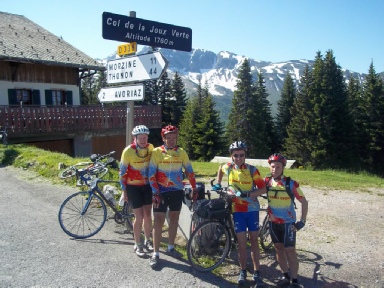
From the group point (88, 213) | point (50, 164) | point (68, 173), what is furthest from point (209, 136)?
point (88, 213)

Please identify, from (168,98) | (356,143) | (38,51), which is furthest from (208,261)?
(168,98)

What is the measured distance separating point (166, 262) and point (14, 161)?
8.82 meters

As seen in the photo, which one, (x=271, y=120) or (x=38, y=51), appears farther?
(x=271, y=120)

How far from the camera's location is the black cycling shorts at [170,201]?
4.74 metres

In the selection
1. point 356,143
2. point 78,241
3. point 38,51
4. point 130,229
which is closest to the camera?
point 78,241

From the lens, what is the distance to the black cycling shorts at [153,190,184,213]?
187 inches

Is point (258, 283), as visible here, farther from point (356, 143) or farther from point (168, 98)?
point (168, 98)

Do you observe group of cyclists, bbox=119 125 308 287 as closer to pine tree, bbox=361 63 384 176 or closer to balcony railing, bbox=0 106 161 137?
balcony railing, bbox=0 106 161 137

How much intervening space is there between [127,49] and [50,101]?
54.8 feet

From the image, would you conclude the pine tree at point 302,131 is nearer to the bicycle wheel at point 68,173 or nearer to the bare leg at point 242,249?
the bicycle wheel at point 68,173

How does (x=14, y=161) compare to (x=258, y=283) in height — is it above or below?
above

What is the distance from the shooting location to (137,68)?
552cm

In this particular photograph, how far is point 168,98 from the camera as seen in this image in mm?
52719

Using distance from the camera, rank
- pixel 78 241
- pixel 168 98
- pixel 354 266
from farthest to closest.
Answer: pixel 168 98 < pixel 78 241 < pixel 354 266
